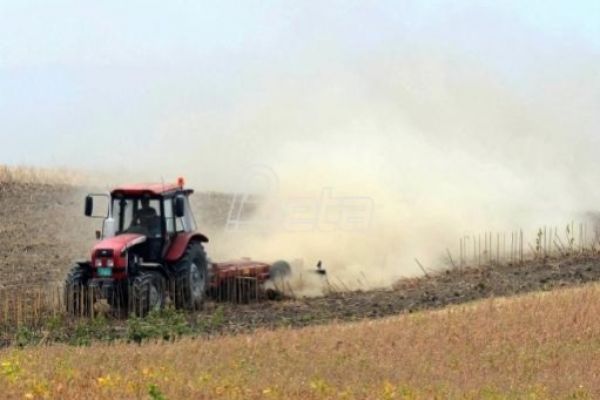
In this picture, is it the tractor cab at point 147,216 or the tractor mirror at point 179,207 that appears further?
the tractor cab at point 147,216

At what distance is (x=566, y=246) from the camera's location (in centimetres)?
2811

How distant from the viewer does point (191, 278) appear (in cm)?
2038

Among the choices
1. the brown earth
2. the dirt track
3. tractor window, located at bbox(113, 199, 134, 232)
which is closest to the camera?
the dirt track

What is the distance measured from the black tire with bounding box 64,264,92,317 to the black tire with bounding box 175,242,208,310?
5.58 feet

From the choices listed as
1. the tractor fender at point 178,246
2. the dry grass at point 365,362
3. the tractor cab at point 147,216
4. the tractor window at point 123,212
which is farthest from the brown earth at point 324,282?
the tractor window at point 123,212

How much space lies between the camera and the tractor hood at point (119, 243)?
63.1 feet

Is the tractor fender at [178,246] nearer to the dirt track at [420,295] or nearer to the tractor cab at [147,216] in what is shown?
the tractor cab at [147,216]

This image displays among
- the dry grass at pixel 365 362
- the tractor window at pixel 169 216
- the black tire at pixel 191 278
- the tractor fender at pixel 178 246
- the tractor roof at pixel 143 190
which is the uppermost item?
the tractor roof at pixel 143 190

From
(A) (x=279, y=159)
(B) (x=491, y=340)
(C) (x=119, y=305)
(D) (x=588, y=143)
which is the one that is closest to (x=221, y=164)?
(A) (x=279, y=159)

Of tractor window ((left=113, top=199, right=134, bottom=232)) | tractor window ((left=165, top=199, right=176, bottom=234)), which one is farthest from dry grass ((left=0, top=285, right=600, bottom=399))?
tractor window ((left=113, top=199, right=134, bottom=232))

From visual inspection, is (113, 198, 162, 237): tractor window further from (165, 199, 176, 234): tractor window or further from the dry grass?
the dry grass

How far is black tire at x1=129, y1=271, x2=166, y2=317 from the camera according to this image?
19.1m

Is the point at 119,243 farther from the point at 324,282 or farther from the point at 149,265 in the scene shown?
the point at 324,282

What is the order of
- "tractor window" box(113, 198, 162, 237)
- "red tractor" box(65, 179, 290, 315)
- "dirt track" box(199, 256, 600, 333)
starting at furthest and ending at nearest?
"tractor window" box(113, 198, 162, 237), "red tractor" box(65, 179, 290, 315), "dirt track" box(199, 256, 600, 333)
